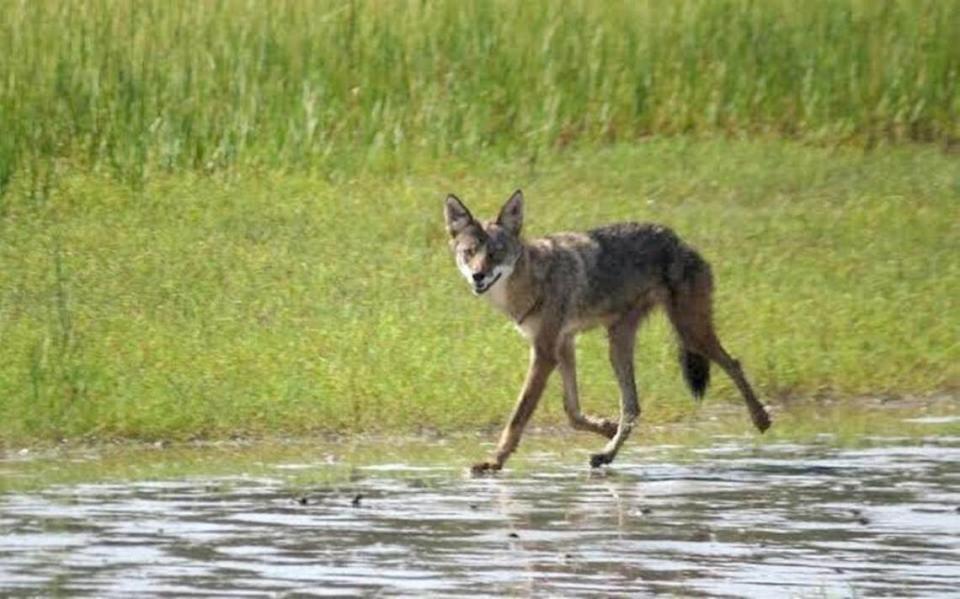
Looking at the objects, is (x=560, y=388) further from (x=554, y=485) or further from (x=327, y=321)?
(x=554, y=485)

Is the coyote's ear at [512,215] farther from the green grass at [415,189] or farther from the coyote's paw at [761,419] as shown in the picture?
the coyote's paw at [761,419]

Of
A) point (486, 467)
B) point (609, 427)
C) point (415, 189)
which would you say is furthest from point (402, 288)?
point (486, 467)

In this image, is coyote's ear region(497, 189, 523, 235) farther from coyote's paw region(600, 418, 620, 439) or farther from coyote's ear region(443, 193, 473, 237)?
coyote's paw region(600, 418, 620, 439)

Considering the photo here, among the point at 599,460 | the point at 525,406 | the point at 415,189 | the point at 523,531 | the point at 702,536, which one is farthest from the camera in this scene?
the point at 415,189

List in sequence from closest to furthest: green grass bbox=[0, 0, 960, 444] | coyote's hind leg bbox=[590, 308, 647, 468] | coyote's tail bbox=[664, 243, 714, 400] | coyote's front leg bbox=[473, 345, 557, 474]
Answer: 1. coyote's front leg bbox=[473, 345, 557, 474]
2. coyote's hind leg bbox=[590, 308, 647, 468]
3. coyote's tail bbox=[664, 243, 714, 400]
4. green grass bbox=[0, 0, 960, 444]

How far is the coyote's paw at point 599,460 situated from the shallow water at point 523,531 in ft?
0.27

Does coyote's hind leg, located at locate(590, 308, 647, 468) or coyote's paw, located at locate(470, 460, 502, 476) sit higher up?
coyote's hind leg, located at locate(590, 308, 647, 468)

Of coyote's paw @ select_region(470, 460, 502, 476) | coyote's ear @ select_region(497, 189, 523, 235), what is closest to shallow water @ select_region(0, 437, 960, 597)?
coyote's paw @ select_region(470, 460, 502, 476)

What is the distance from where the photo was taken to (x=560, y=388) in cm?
1508

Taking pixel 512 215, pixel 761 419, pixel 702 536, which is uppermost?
pixel 512 215

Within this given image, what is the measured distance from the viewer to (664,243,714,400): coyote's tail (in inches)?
560

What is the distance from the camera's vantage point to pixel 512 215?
13836 mm

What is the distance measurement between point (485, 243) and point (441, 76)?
7.86 metres

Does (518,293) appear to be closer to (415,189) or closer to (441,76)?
(415,189)
